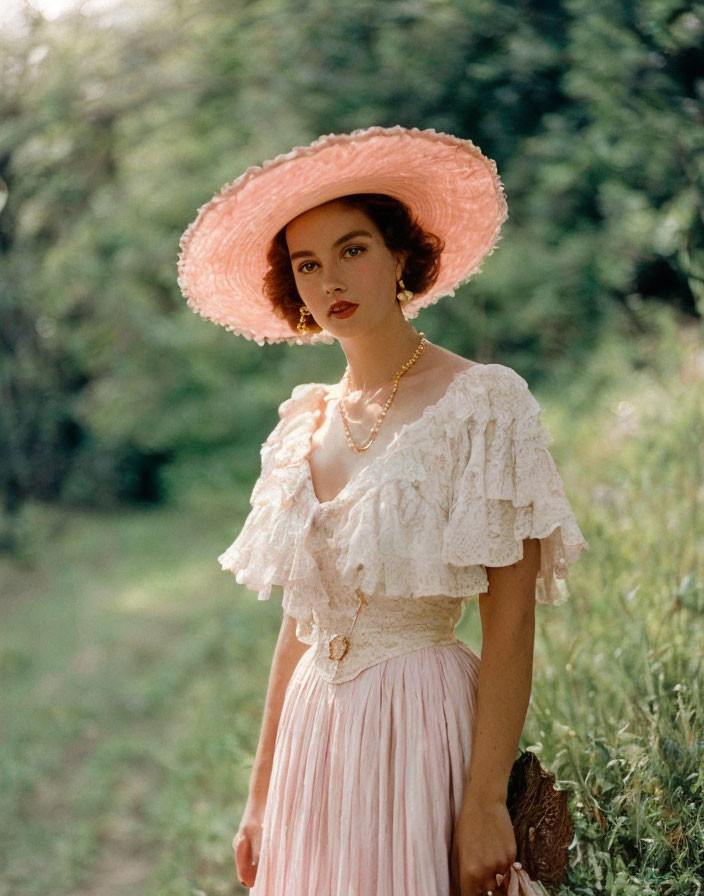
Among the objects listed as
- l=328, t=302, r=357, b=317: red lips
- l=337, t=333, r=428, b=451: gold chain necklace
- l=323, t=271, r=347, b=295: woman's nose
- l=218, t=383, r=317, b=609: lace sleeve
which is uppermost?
l=323, t=271, r=347, b=295: woman's nose

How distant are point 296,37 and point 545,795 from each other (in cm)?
463

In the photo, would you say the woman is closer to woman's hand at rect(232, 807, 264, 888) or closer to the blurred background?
woman's hand at rect(232, 807, 264, 888)

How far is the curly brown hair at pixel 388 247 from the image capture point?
1.90 meters

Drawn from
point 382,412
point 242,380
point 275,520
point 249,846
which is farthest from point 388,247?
point 242,380

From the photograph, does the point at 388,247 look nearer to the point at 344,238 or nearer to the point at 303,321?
the point at 344,238

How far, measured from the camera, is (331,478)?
1878 mm

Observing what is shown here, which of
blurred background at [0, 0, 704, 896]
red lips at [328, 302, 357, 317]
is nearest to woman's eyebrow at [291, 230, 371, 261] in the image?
red lips at [328, 302, 357, 317]

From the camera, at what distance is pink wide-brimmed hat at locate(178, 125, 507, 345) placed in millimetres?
1709

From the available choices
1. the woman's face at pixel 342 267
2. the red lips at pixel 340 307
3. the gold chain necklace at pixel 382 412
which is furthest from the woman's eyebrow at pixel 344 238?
the gold chain necklace at pixel 382 412

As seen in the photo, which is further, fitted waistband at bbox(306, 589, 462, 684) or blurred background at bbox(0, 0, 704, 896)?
blurred background at bbox(0, 0, 704, 896)

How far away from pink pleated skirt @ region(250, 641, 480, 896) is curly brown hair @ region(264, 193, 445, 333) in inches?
30.4

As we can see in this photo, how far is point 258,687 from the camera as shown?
15.5ft

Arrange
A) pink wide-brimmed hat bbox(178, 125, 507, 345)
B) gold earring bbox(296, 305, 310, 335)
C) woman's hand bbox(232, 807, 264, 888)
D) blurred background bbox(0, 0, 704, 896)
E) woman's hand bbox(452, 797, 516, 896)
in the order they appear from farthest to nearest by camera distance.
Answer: blurred background bbox(0, 0, 704, 896), gold earring bbox(296, 305, 310, 335), woman's hand bbox(232, 807, 264, 888), pink wide-brimmed hat bbox(178, 125, 507, 345), woman's hand bbox(452, 797, 516, 896)

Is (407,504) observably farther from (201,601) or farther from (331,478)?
(201,601)
